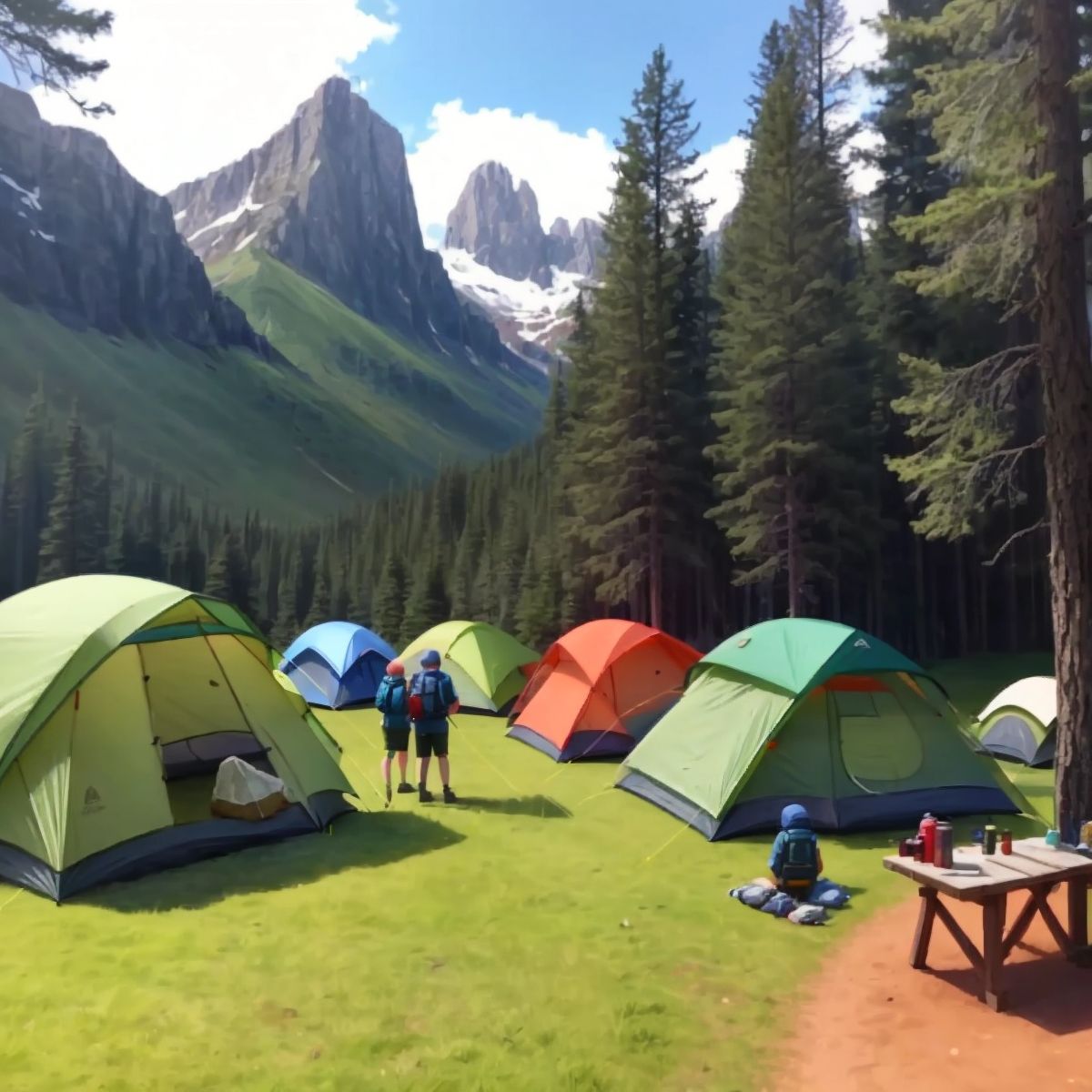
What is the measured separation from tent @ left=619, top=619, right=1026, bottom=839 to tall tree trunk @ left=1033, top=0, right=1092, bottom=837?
185 centimetres

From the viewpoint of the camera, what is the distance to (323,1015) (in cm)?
516

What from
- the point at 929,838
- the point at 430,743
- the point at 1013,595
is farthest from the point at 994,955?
the point at 1013,595

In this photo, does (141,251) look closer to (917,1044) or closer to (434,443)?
(434,443)

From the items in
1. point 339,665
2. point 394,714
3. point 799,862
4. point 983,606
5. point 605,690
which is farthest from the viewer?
point 983,606

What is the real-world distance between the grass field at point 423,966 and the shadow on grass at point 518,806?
78 cm

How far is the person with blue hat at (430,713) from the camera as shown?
1012 centimetres

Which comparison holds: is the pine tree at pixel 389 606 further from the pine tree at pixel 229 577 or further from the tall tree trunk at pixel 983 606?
the tall tree trunk at pixel 983 606

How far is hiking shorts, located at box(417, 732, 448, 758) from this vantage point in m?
10.2

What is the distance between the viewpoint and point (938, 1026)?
500cm

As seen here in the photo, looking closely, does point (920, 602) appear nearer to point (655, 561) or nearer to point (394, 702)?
point (655, 561)

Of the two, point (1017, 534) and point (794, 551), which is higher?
point (794, 551)

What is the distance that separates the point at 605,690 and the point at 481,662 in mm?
5048

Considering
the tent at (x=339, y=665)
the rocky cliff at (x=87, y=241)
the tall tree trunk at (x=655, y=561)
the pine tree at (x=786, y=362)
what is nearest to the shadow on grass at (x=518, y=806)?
the tent at (x=339, y=665)

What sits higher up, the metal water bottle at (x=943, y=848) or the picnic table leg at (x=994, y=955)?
the metal water bottle at (x=943, y=848)
